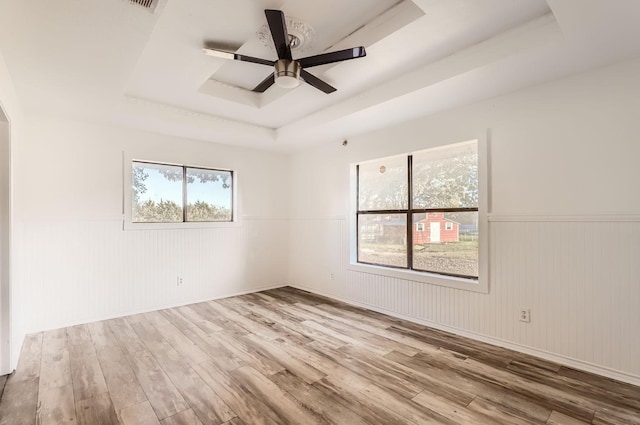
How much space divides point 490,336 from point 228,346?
2648 mm

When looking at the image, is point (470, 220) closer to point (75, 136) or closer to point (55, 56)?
point (55, 56)

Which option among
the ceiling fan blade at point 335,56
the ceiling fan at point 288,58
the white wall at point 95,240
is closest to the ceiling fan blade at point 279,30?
the ceiling fan at point 288,58

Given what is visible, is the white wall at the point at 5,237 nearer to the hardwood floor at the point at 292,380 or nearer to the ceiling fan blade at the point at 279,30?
the hardwood floor at the point at 292,380

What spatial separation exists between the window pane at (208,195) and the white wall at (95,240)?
7.3 inches

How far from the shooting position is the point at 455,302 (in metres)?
3.40

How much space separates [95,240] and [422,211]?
413 centimetres

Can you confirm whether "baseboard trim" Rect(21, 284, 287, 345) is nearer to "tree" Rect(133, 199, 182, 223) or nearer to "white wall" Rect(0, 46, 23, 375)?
"white wall" Rect(0, 46, 23, 375)

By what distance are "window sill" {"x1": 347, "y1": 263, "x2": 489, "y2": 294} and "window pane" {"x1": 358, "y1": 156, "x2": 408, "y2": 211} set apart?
2.76ft

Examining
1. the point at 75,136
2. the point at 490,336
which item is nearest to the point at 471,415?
the point at 490,336

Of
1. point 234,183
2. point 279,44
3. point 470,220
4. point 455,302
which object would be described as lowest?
point 455,302

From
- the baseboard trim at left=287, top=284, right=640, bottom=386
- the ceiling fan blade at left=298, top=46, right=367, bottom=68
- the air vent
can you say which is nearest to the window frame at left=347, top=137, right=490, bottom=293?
the baseboard trim at left=287, top=284, right=640, bottom=386

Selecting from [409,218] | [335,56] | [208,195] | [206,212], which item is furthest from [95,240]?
[409,218]

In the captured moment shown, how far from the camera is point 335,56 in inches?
89.8

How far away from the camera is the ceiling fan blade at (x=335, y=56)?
221 centimetres
